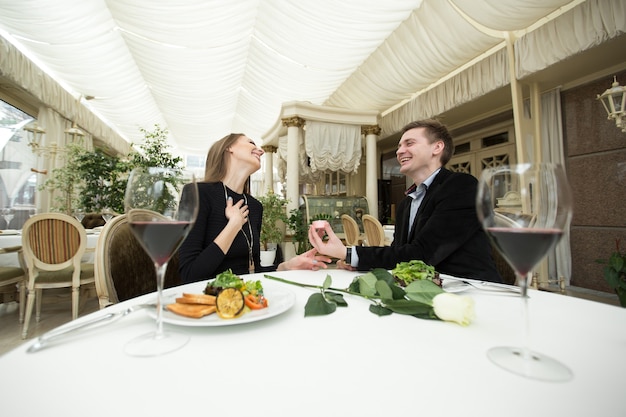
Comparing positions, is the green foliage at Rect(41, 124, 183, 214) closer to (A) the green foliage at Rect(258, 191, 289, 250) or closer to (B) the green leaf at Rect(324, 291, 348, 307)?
(A) the green foliage at Rect(258, 191, 289, 250)

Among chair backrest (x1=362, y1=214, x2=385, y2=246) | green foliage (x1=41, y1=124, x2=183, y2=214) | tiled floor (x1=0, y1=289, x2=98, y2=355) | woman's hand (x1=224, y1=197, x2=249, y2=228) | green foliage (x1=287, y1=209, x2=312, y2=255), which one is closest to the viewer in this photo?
woman's hand (x1=224, y1=197, x2=249, y2=228)

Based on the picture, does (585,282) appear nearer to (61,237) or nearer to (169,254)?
(169,254)

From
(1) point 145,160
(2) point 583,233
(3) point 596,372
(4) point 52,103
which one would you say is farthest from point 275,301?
(4) point 52,103

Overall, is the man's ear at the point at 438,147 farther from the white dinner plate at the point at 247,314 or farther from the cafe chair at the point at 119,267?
the cafe chair at the point at 119,267

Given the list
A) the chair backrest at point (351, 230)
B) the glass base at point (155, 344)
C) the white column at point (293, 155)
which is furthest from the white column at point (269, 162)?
the glass base at point (155, 344)

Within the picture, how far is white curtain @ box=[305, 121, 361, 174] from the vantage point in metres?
5.95

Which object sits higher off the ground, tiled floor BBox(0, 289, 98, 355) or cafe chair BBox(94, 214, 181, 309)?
cafe chair BBox(94, 214, 181, 309)

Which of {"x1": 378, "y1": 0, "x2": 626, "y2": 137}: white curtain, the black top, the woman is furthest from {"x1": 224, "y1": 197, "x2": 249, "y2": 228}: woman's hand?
{"x1": 378, "y1": 0, "x2": 626, "y2": 137}: white curtain

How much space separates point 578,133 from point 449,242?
449 cm

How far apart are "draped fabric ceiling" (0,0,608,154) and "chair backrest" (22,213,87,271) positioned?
3.01 metres

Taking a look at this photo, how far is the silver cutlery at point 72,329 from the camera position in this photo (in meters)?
0.41

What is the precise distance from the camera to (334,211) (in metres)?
5.94

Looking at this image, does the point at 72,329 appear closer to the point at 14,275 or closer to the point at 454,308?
the point at 454,308

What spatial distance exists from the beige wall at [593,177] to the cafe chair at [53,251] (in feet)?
19.4
